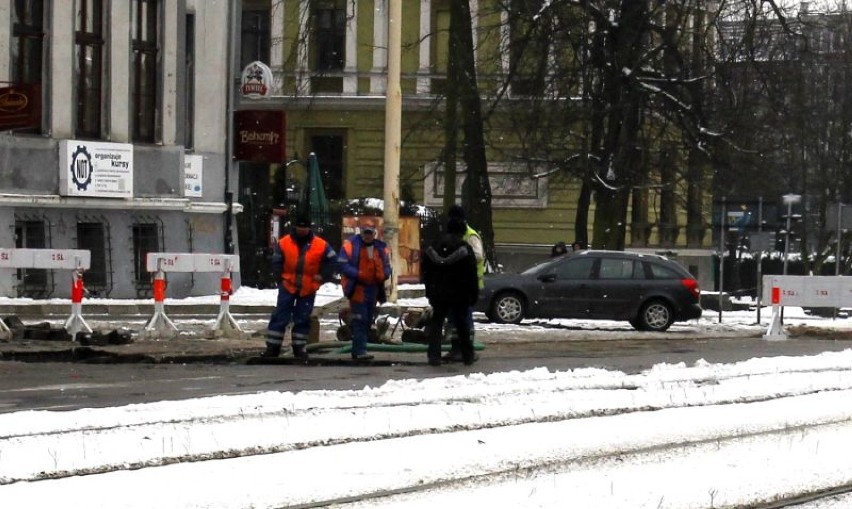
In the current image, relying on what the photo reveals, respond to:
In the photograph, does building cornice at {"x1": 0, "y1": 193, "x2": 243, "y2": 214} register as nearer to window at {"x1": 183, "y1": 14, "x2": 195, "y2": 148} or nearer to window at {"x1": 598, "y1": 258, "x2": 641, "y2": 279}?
window at {"x1": 183, "y1": 14, "x2": 195, "y2": 148}

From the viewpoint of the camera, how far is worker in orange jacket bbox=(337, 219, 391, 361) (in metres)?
16.8

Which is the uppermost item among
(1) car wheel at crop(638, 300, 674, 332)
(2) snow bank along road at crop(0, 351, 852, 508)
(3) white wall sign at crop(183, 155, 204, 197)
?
(3) white wall sign at crop(183, 155, 204, 197)

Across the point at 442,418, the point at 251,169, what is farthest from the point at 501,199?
the point at 442,418

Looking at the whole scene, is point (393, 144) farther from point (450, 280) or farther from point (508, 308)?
point (450, 280)

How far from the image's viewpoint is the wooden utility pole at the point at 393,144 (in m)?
27.1

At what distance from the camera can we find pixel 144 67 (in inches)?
1262

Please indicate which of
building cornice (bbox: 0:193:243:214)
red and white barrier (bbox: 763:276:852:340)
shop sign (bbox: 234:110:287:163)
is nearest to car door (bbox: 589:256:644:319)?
red and white barrier (bbox: 763:276:852:340)

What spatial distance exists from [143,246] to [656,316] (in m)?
10.8

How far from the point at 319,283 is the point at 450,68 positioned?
20.3 metres

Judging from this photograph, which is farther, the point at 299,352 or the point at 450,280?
the point at 299,352

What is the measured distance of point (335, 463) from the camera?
9258 mm

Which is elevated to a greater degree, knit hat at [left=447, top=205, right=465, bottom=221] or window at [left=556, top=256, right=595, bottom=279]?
knit hat at [left=447, top=205, right=465, bottom=221]

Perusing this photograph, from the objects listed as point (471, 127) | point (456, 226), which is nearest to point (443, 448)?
point (456, 226)

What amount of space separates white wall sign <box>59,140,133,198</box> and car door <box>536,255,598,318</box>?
8.73 metres
